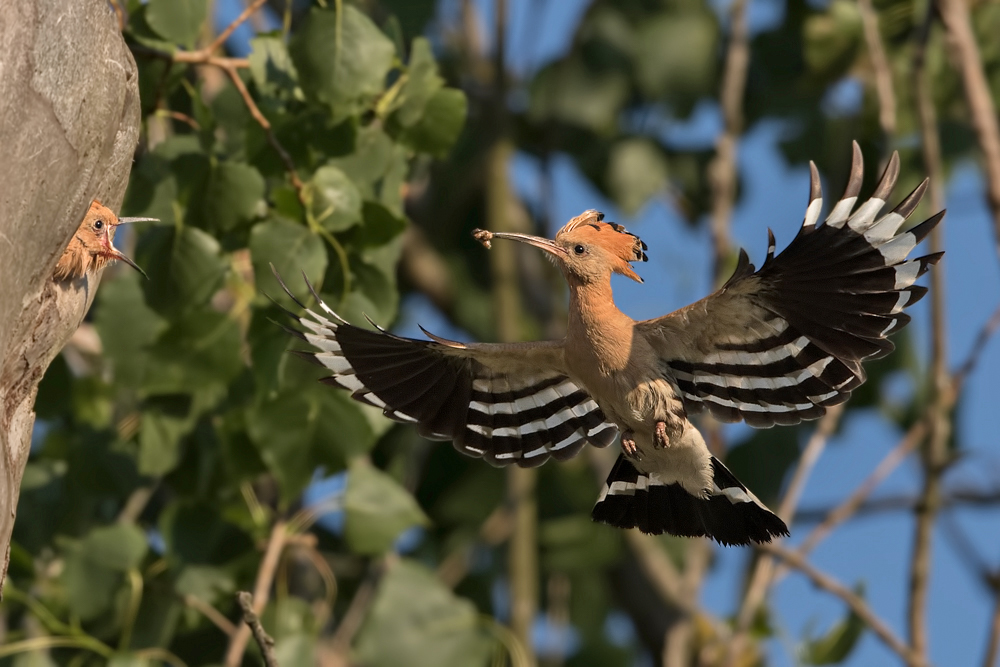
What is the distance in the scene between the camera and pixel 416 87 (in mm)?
3752

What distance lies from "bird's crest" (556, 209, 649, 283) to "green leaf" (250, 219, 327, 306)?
0.75 meters

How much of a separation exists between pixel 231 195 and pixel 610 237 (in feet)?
3.53

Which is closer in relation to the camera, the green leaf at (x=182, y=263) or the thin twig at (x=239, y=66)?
the thin twig at (x=239, y=66)

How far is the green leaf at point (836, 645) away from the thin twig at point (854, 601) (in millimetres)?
44

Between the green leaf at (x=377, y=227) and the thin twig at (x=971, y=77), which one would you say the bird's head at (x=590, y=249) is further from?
the thin twig at (x=971, y=77)

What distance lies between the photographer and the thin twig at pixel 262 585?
158 inches

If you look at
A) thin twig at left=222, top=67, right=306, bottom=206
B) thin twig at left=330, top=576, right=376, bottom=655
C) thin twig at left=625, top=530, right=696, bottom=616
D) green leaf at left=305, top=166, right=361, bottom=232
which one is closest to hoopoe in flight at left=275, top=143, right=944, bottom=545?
green leaf at left=305, top=166, right=361, bottom=232

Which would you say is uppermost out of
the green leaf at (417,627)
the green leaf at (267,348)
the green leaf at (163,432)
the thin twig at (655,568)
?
the thin twig at (655,568)

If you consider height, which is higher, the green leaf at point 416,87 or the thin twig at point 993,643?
the green leaf at point 416,87

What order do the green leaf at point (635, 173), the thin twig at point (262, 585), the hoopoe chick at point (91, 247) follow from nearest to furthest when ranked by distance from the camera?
the hoopoe chick at point (91, 247), the thin twig at point (262, 585), the green leaf at point (635, 173)

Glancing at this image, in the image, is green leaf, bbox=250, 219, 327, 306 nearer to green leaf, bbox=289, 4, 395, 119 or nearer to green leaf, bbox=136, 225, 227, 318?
green leaf, bbox=136, 225, 227, 318

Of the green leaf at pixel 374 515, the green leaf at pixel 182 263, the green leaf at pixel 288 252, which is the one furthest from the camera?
the green leaf at pixel 374 515

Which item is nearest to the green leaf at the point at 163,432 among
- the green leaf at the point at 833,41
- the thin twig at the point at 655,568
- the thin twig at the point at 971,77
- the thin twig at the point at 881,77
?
the thin twig at the point at 655,568

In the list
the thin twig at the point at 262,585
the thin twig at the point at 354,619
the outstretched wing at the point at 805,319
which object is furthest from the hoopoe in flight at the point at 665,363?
the thin twig at the point at 354,619
